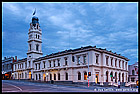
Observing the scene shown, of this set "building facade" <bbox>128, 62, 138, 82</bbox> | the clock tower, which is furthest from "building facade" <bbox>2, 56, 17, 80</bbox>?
"building facade" <bbox>128, 62, 138, 82</bbox>

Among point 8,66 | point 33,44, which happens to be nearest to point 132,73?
point 33,44

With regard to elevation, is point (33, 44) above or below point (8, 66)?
above

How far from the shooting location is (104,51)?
149 ft

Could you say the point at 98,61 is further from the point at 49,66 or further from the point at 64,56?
the point at 49,66

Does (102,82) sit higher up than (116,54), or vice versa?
(116,54)

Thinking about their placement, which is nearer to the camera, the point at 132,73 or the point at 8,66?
the point at 132,73

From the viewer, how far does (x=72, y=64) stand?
4684 cm

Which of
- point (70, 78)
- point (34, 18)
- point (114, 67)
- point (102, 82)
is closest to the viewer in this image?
point (102, 82)

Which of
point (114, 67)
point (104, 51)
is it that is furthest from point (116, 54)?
point (104, 51)

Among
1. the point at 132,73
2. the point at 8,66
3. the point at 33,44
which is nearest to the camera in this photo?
the point at 33,44

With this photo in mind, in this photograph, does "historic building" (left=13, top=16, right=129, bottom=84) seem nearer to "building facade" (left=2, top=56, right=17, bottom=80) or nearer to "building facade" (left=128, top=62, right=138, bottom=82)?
"building facade" (left=128, top=62, right=138, bottom=82)

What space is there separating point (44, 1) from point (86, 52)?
3256 cm

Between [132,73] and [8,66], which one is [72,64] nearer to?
[132,73]

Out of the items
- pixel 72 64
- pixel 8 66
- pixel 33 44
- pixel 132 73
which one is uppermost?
pixel 33 44
